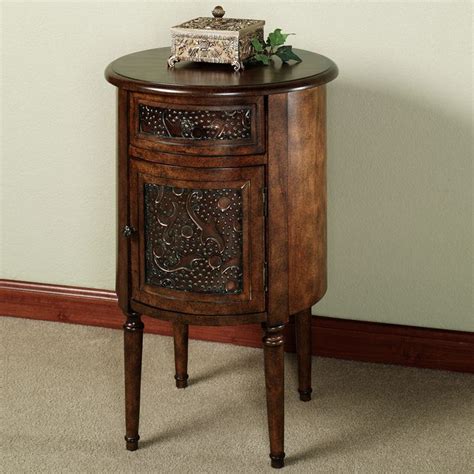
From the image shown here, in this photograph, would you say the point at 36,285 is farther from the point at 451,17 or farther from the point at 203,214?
the point at 451,17

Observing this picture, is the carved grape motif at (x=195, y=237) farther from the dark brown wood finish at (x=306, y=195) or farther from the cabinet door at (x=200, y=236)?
the dark brown wood finish at (x=306, y=195)

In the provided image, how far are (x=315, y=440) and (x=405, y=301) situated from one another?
554 mm

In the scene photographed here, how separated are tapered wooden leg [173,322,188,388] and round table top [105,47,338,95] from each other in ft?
2.47

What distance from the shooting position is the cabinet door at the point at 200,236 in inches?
88.5

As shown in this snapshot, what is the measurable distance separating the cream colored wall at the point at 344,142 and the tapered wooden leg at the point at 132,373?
694 millimetres

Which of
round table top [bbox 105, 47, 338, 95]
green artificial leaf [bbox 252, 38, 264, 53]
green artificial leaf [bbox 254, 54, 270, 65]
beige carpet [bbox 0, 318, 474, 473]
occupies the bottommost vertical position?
beige carpet [bbox 0, 318, 474, 473]

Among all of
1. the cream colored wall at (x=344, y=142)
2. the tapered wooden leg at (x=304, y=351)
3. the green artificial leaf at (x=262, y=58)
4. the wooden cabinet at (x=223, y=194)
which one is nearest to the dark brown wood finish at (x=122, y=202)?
the wooden cabinet at (x=223, y=194)

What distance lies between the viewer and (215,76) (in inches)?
89.4

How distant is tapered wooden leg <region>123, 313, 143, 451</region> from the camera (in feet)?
8.05

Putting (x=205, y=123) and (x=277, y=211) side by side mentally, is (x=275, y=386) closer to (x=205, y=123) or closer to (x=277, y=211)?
(x=277, y=211)

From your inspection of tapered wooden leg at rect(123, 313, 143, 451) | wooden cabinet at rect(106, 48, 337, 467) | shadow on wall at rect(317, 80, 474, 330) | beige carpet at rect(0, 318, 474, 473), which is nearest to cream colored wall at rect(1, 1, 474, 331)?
shadow on wall at rect(317, 80, 474, 330)

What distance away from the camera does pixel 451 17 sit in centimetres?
264

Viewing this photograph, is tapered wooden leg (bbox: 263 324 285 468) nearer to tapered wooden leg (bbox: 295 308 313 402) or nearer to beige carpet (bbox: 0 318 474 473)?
beige carpet (bbox: 0 318 474 473)

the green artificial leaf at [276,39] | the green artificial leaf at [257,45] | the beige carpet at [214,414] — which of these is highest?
the green artificial leaf at [276,39]
